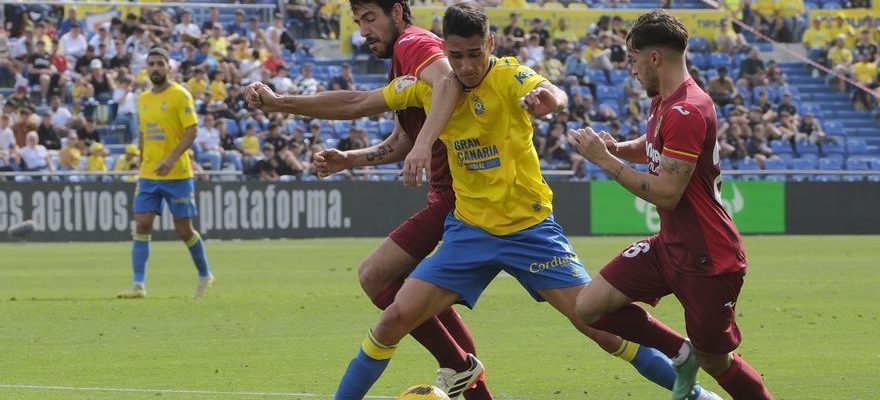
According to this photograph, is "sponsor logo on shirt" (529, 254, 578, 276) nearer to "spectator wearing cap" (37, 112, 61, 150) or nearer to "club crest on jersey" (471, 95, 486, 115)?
"club crest on jersey" (471, 95, 486, 115)

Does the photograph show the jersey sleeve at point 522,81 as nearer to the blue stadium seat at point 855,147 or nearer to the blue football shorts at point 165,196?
the blue football shorts at point 165,196

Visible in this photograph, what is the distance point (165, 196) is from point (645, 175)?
386 inches

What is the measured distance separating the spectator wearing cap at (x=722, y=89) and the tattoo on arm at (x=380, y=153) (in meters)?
28.5

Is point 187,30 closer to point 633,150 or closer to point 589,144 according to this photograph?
point 633,150

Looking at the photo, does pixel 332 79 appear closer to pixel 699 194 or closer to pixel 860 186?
pixel 860 186

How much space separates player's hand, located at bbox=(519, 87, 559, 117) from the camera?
7441 mm

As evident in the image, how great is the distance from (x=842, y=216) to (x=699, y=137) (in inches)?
1042

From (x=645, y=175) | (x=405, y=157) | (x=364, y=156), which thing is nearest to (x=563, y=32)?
(x=364, y=156)

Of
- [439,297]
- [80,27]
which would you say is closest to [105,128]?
[80,27]

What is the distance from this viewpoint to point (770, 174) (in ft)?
109

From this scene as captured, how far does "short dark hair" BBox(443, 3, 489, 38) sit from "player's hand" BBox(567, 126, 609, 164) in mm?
753

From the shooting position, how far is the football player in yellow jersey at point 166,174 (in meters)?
16.2

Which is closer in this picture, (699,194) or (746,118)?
(699,194)

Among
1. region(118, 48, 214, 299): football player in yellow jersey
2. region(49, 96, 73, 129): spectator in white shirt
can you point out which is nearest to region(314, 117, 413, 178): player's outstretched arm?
region(118, 48, 214, 299): football player in yellow jersey
